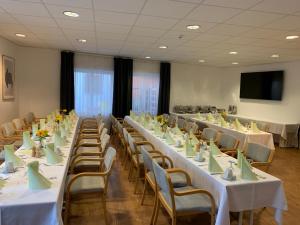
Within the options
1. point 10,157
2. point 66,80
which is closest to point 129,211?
point 10,157

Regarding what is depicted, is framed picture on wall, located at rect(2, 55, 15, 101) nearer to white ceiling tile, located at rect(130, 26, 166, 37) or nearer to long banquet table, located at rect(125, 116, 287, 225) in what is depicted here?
white ceiling tile, located at rect(130, 26, 166, 37)

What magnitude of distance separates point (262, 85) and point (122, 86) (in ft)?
15.8

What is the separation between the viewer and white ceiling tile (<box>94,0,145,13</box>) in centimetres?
293

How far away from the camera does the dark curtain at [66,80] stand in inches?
288

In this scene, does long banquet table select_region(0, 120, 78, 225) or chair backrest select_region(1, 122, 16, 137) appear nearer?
long banquet table select_region(0, 120, 78, 225)

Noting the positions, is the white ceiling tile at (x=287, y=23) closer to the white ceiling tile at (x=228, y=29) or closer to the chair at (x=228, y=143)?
the white ceiling tile at (x=228, y=29)

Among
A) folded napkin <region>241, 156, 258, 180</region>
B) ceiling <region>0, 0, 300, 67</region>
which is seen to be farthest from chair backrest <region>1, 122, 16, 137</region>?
folded napkin <region>241, 156, 258, 180</region>

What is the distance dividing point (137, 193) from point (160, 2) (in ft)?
8.85

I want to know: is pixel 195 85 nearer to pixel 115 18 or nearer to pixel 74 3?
pixel 115 18

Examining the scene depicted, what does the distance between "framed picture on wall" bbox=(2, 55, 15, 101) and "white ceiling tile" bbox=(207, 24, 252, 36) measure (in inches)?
193

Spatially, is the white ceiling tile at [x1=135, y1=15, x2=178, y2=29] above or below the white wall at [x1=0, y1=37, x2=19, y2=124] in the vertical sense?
above

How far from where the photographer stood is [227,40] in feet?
15.8

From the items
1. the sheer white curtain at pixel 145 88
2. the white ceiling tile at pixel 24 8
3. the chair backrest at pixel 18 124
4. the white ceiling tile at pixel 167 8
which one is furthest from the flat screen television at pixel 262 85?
the chair backrest at pixel 18 124

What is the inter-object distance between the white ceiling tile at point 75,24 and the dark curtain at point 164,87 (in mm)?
4521
